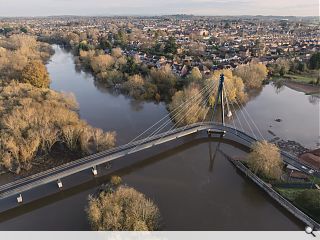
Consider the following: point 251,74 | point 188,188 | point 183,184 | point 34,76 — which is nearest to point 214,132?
point 183,184

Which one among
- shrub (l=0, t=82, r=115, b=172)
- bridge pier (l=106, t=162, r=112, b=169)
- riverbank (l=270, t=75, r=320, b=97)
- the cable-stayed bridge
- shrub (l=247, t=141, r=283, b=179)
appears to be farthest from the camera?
riverbank (l=270, t=75, r=320, b=97)

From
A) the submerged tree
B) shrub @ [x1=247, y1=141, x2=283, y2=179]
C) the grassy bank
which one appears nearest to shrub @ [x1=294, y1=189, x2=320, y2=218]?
the grassy bank

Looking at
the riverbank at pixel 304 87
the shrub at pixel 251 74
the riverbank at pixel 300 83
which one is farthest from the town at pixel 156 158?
the riverbank at pixel 300 83

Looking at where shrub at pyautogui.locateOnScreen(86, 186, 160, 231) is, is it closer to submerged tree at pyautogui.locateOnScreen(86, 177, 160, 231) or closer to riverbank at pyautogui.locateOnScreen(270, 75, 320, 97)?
submerged tree at pyautogui.locateOnScreen(86, 177, 160, 231)

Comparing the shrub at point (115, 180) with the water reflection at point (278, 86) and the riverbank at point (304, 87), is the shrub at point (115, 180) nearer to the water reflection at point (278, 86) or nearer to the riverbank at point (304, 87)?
the water reflection at point (278, 86)

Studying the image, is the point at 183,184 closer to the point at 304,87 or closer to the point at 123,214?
the point at 123,214

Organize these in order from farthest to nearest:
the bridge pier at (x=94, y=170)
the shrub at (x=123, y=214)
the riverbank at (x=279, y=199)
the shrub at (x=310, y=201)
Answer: the bridge pier at (x=94, y=170)
the shrub at (x=310, y=201)
the riverbank at (x=279, y=199)
the shrub at (x=123, y=214)
